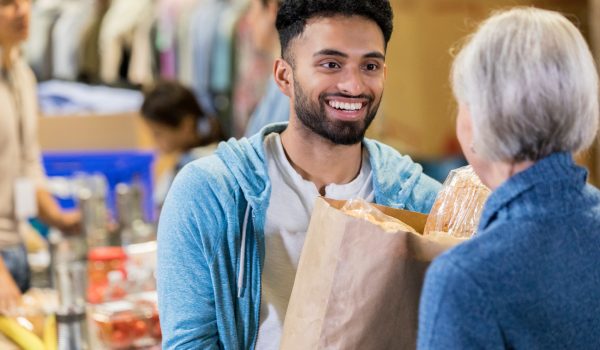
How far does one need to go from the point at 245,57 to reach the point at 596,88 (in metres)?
5.35

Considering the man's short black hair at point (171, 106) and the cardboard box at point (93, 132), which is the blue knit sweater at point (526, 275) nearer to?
the man's short black hair at point (171, 106)

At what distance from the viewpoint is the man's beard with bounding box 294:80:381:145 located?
6.76 feet

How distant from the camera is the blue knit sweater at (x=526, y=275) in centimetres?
140

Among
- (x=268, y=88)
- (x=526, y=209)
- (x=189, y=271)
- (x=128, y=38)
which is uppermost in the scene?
(x=526, y=209)

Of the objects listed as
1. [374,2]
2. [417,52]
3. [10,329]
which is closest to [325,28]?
[374,2]

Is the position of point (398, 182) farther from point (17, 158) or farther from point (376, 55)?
point (17, 158)

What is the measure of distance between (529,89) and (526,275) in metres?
0.25

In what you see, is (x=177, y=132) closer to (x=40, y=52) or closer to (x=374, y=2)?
(x=40, y=52)

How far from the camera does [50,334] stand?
2662 millimetres

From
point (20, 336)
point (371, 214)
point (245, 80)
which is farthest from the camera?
point (245, 80)

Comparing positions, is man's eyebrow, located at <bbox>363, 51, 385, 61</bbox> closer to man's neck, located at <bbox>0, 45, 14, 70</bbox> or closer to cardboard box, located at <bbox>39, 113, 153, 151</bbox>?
man's neck, located at <bbox>0, 45, 14, 70</bbox>

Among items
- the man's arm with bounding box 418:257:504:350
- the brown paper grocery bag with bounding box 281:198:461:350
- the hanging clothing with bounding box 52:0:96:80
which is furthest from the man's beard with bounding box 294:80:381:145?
the hanging clothing with bounding box 52:0:96:80

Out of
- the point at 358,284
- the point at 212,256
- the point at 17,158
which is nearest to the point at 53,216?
the point at 17,158

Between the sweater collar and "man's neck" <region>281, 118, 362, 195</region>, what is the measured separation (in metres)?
0.69
